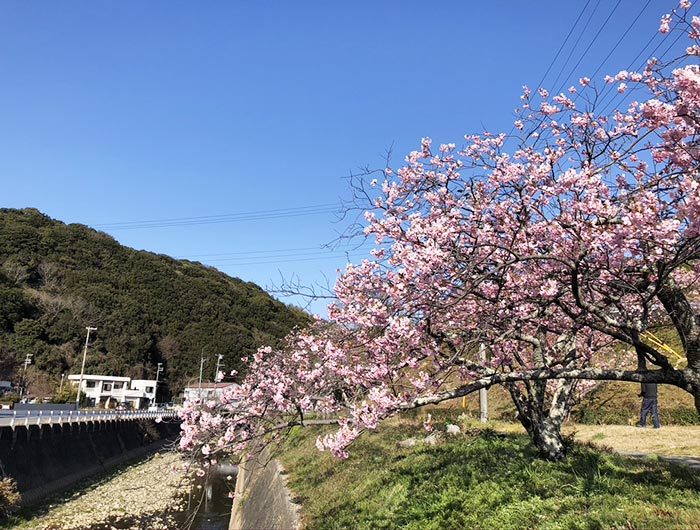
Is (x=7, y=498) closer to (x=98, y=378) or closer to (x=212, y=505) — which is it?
(x=212, y=505)

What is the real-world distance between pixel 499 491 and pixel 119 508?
2228 centimetres

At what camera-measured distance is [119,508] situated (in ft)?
76.7

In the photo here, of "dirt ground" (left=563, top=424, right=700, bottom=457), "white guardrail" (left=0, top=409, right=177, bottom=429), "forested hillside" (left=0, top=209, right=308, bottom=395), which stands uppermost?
"forested hillside" (left=0, top=209, right=308, bottom=395)

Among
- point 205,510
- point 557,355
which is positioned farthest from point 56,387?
point 557,355

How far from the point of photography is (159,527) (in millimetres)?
20312

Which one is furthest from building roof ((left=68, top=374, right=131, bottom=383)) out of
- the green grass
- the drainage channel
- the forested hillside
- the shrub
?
the green grass

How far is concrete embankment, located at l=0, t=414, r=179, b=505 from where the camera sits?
73.2 ft

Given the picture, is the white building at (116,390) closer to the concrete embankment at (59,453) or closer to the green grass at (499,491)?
the concrete embankment at (59,453)

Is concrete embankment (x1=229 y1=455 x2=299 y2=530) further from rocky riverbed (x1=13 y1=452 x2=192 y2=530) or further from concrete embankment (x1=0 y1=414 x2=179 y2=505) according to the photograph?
concrete embankment (x1=0 y1=414 x2=179 y2=505)

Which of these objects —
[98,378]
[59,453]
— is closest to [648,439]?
[59,453]

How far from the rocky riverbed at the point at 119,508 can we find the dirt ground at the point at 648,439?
42.5 ft

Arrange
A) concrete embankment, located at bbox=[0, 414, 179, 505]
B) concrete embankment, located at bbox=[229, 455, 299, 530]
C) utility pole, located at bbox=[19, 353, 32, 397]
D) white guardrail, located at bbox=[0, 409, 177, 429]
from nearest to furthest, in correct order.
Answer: concrete embankment, located at bbox=[229, 455, 299, 530], concrete embankment, located at bbox=[0, 414, 179, 505], white guardrail, located at bbox=[0, 409, 177, 429], utility pole, located at bbox=[19, 353, 32, 397]

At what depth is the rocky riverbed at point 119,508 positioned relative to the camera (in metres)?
20.2

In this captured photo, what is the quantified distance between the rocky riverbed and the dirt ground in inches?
510
